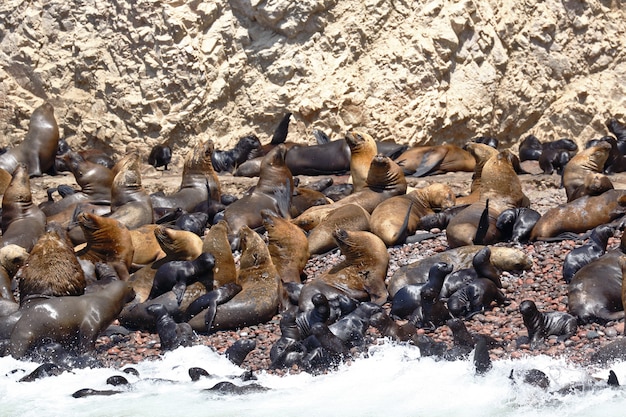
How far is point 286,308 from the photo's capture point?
9.52m

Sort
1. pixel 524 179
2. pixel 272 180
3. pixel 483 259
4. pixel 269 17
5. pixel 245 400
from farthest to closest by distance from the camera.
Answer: pixel 269 17
pixel 524 179
pixel 272 180
pixel 483 259
pixel 245 400

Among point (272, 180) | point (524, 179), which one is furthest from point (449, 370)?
point (524, 179)

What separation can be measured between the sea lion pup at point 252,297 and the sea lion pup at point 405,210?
5.31ft

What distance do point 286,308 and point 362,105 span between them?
22.8ft

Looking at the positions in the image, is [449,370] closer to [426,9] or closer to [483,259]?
[483,259]

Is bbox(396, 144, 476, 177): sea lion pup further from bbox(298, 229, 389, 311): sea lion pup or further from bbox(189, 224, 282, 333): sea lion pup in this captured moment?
bbox(189, 224, 282, 333): sea lion pup

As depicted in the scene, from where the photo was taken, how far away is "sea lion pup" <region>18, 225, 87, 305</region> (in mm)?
9336

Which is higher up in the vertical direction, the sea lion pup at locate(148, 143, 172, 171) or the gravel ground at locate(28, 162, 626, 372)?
the sea lion pup at locate(148, 143, 172, 171)

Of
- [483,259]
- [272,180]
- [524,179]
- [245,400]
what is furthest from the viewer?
[524,179]

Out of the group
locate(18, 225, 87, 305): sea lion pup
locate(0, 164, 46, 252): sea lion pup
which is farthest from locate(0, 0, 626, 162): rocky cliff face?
locate(18, 225, 87, 305): sea lion pup

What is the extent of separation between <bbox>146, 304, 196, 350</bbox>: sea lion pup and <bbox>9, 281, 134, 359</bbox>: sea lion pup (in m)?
0.38

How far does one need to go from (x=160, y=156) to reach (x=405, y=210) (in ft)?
17.0

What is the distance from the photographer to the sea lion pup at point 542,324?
26.5 ft

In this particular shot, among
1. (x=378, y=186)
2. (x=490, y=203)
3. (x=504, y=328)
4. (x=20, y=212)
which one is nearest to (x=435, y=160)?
(x=378, y=186)
